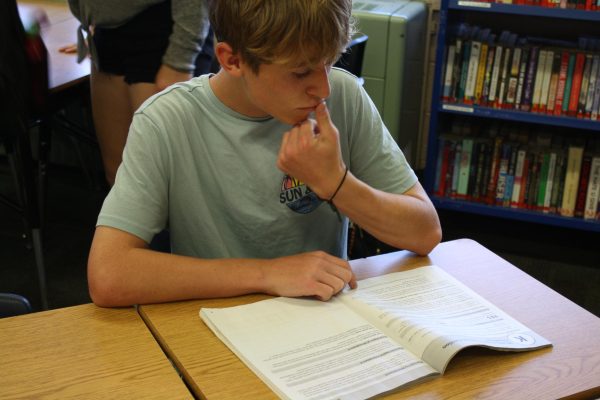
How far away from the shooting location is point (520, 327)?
1.11 metres

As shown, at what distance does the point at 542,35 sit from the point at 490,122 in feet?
1.39

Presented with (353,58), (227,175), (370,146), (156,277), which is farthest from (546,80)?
(156,277)

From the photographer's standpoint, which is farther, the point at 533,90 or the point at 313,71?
the point at 533,90

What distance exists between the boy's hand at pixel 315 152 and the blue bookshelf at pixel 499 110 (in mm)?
1961

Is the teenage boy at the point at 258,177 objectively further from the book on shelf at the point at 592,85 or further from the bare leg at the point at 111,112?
the book on shelf at the point at 592,85

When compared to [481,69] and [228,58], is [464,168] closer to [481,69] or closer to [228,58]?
[481,69]

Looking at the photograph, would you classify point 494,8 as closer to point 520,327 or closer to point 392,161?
point 392,161

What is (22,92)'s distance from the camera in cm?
222

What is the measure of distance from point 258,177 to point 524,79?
2.00 m

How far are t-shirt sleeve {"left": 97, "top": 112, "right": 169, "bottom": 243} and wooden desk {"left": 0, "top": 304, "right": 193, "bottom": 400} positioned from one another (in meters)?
0.15

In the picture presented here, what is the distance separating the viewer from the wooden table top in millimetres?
2463

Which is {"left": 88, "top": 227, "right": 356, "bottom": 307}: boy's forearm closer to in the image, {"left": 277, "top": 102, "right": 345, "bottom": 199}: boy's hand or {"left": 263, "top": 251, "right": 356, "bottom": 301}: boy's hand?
{"left": 263, "top": 251, "right": 356, "bottom": 301}: boy's hand

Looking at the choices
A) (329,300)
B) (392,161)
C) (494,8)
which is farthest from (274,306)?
(494,8)

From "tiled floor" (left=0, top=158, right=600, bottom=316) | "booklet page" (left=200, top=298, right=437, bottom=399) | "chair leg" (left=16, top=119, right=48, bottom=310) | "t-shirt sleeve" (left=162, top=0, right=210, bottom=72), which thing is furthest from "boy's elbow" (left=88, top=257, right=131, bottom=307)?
"tiled floor" (left=0, top=158, right=600, bottom=316)
